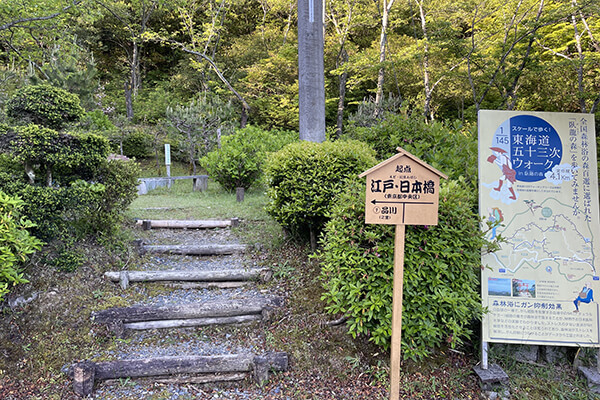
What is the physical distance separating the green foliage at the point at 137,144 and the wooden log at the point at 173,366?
1377cm

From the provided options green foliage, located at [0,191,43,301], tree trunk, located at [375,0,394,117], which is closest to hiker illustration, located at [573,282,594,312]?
green foliage, located at [0,191,43,301]

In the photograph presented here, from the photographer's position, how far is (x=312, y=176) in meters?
3.62

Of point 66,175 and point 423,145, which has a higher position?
point 423,145

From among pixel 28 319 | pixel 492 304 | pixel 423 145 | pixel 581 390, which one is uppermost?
pixel 423 145

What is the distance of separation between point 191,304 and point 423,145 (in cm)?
265

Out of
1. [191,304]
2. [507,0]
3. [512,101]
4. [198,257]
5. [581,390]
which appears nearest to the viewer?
[581,390]

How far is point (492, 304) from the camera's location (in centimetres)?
276

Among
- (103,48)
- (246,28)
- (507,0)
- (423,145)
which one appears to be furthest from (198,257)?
(103,48)

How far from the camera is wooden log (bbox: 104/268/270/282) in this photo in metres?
3.61

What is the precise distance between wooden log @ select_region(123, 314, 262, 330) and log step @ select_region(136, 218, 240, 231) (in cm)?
218

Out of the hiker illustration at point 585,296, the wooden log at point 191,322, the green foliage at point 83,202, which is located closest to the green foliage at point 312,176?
the wooden log at point 191,322

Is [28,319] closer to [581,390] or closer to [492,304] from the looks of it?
[492,304]

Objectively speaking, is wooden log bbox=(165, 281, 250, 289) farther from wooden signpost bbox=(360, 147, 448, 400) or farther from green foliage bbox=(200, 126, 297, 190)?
green foliage bbox=(200, 126, 297, 190)

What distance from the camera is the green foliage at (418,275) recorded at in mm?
2514
